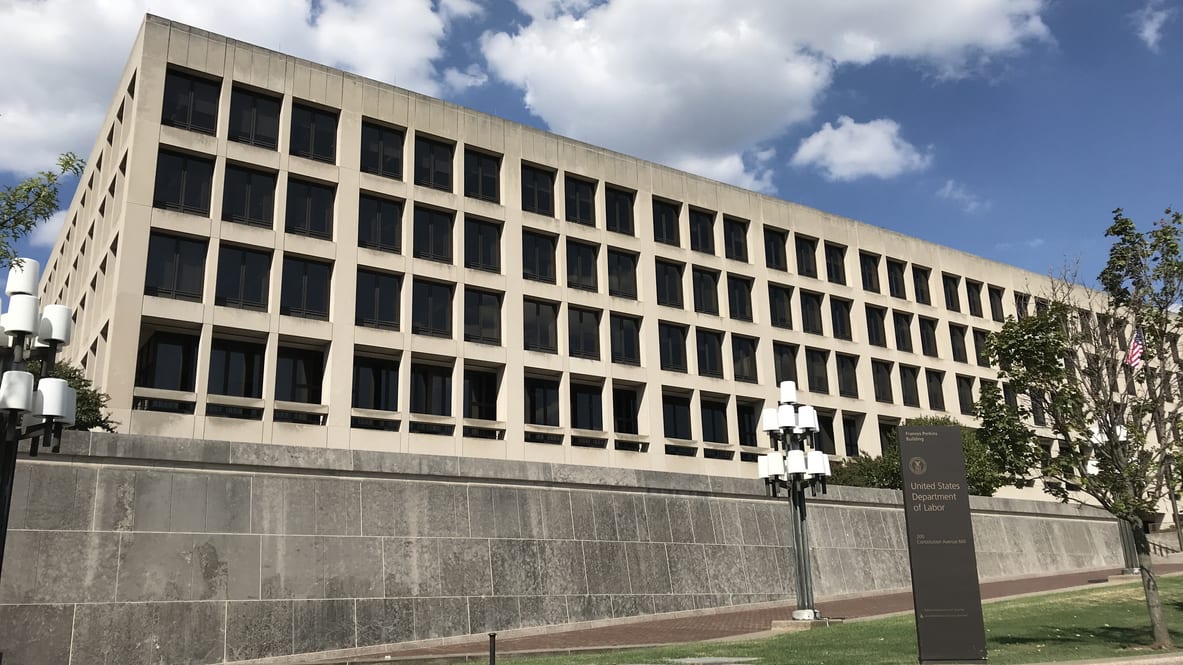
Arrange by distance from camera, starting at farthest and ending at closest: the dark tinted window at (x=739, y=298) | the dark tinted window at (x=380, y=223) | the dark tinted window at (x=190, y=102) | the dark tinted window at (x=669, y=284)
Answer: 1. the dark tinted window at (x=739, y=298)
2. the dark tinted window at (x=669, y=284)
3. the dark tinted window at (x=380, y=223)
4. the dark tinted window at (x=190, y=102)

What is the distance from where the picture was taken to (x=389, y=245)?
36000 mm

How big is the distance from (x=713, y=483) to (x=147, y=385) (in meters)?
18.7

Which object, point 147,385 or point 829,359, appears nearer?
point 147,385

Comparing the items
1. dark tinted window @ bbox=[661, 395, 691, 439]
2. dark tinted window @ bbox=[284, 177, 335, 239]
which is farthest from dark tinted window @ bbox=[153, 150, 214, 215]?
dark tinted window @ bbox=[661, 395, 691, 439]

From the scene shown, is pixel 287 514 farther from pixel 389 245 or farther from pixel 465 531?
pixel 389 245

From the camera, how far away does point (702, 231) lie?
45625 millimetres

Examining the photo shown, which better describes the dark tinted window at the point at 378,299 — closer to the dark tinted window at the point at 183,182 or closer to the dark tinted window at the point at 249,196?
the dark tinted window at the point at 249,196

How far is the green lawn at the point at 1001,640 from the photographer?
15.4 m

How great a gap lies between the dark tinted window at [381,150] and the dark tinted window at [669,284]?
1280 cm

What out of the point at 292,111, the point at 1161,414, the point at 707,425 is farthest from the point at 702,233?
the point at 1161,414

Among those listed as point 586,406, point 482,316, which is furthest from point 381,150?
point 586,406

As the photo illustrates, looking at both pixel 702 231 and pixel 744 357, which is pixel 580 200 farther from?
pixel 744 357

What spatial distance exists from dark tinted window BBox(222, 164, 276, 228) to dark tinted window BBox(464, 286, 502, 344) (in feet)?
26.1

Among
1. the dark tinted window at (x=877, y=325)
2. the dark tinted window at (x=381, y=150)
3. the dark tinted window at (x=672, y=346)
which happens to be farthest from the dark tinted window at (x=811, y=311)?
the dark tinted window at (x=381, y=150)
